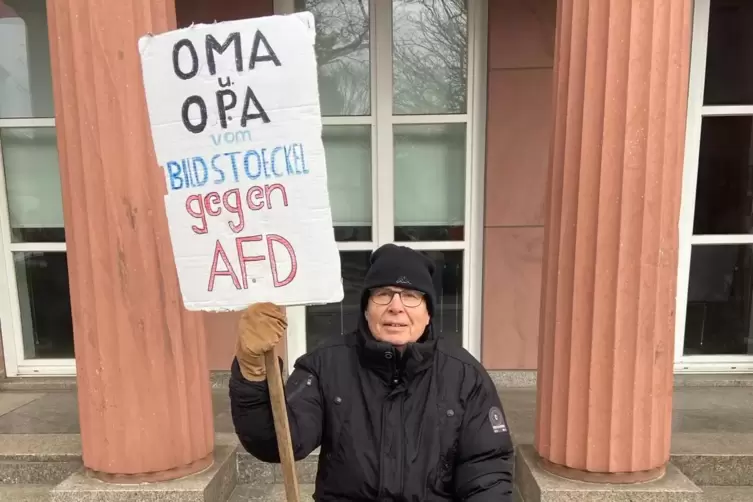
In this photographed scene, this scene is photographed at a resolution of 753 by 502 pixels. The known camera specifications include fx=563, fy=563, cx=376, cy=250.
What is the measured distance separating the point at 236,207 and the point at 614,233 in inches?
74.7

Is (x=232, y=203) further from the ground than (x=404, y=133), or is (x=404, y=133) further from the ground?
(x=404, y=133)

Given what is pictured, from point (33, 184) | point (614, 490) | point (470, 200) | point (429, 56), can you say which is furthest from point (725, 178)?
point (33, 184)

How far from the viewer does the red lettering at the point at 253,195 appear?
1.63m

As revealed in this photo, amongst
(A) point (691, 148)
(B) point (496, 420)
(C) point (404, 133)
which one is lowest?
(B) point (496, 420)

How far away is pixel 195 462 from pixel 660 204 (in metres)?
2.75

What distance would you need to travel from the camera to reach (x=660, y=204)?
106 inches

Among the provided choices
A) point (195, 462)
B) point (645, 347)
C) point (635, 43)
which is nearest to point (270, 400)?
point (195, 462)

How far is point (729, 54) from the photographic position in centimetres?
442

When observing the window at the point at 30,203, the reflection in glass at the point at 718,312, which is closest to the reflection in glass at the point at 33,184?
the window at the point at 30,203

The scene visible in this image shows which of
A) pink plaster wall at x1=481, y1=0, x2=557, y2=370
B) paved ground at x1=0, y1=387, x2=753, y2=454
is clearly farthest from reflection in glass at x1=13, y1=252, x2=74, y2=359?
→ pink plaster wall at x1=481, y1=0, x2=557, y2=370

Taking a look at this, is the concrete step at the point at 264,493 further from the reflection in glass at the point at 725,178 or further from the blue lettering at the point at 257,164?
the reflection in glass at the point at 725,178

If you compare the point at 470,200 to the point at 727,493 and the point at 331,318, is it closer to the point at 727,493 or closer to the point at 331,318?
the point at 331,318

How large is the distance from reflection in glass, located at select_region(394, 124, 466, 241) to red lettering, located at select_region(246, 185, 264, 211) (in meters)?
2.98

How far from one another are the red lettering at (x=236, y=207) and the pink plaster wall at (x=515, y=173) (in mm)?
2959
